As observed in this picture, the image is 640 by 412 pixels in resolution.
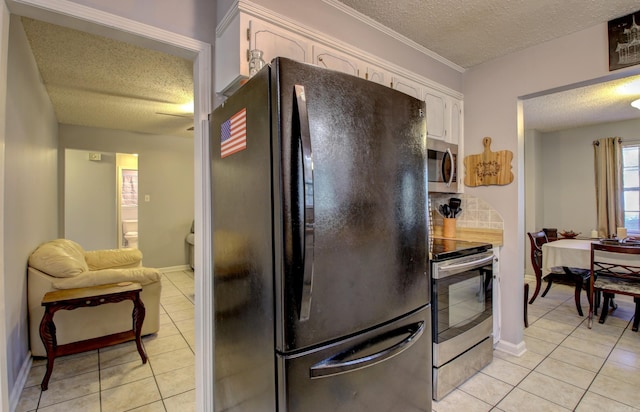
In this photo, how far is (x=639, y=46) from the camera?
2.05 meters

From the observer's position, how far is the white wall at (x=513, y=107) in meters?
2.33

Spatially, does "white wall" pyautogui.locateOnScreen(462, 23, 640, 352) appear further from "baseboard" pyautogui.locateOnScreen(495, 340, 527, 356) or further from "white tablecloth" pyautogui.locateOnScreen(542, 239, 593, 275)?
"white tablecloth" pyautogui.locateOnScreen(542, 239, 593, 275)

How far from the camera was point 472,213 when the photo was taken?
2918 mm

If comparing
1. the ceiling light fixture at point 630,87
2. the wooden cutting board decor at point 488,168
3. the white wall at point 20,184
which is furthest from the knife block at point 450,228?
the white wall at point 20,184

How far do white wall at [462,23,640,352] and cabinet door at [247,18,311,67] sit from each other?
1.94 meters

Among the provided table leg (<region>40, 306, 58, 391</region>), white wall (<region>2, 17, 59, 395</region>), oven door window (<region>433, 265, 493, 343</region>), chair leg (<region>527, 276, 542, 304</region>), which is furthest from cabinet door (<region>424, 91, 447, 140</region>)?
table leg (<region>40, 306, 58, 391</region>)

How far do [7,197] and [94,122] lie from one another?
3.45 metres

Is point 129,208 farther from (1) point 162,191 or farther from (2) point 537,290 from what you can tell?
(2) point 537,290

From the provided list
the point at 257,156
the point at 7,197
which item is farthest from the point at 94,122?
the point at 257,156

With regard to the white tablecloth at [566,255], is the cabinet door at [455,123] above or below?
above

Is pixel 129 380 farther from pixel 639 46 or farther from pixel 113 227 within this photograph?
pixel 113 227

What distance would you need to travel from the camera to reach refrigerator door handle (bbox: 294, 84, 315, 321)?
3.32ft

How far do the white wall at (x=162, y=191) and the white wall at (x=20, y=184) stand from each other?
2.23m

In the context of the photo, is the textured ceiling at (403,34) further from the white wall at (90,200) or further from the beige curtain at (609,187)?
the white wall at (90,200)
